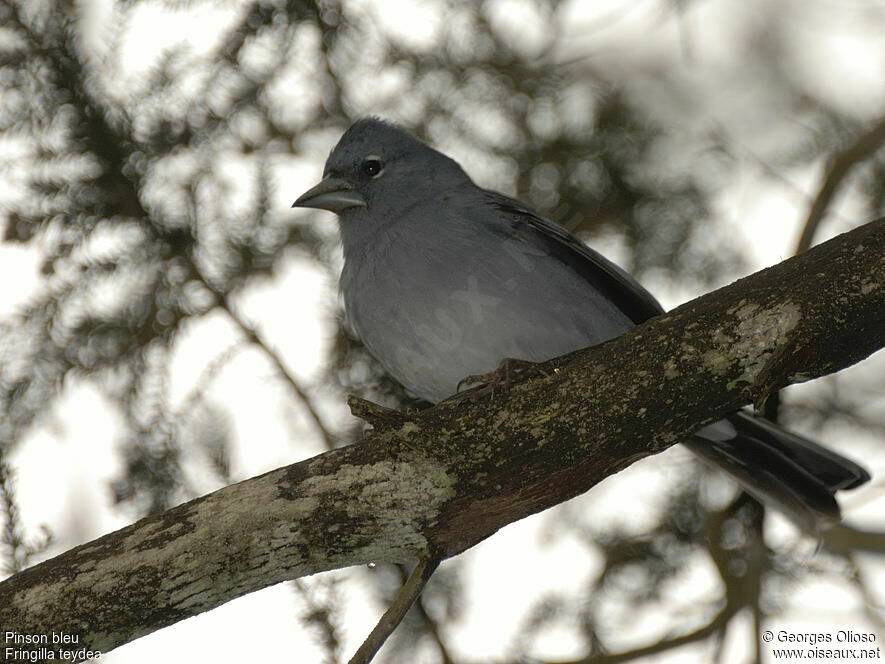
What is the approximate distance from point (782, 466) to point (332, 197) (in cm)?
246

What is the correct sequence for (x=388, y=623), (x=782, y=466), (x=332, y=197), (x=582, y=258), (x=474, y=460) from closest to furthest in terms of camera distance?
(x=388, y=623) < (x=474, y=460) < (x=782, y=466) < (x=582, y=258) < (x=332, y=197)

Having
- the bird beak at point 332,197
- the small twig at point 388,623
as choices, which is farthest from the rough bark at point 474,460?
the bird beak at point 332,197

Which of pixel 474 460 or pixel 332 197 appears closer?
pixel 474 460

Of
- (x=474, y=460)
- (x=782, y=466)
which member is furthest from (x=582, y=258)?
(x=474, y=460)

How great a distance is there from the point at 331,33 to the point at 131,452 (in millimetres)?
2393

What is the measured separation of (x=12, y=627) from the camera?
3.20m

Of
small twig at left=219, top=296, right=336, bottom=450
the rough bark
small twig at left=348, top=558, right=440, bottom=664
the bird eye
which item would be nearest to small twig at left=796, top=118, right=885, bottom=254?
the rough bark

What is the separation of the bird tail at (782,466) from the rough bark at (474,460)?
43.5 inches

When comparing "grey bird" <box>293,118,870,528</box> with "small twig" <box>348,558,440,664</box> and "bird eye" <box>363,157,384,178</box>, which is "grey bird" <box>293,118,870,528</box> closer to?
"bird eye" <box>363,157,384,178</box>

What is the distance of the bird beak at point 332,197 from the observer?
15.7ft

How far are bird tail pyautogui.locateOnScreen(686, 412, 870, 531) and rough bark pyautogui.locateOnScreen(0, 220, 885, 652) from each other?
1106 millimetres

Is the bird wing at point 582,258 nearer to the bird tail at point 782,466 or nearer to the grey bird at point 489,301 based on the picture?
the grey bird at point 489,301

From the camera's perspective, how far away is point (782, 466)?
4395mm

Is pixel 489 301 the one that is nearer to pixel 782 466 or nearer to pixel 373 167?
pixel 373 167
